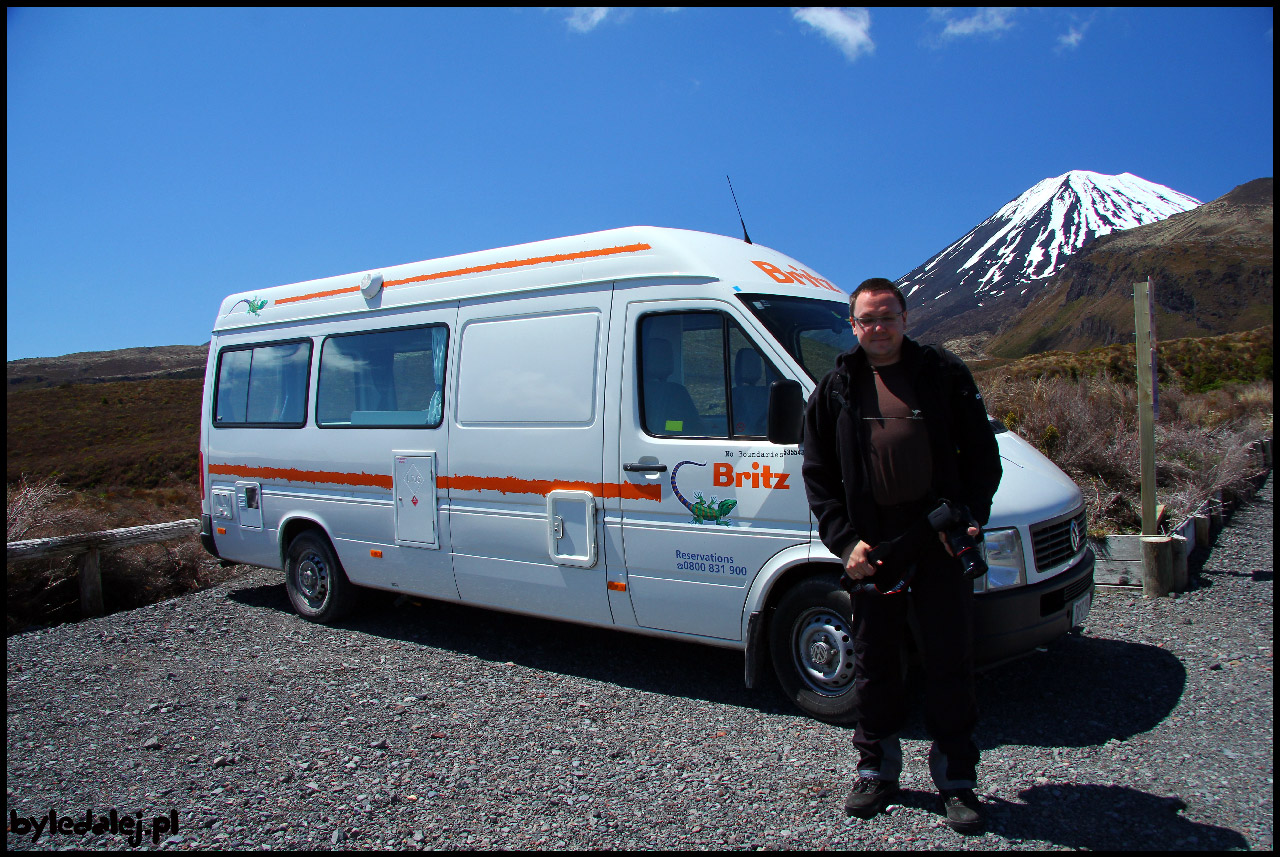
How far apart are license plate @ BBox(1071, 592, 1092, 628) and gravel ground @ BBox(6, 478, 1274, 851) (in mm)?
465

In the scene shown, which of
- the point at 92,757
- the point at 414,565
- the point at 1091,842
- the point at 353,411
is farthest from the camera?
the point at 353,411

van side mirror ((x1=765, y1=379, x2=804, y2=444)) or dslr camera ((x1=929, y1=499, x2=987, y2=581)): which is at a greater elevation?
van side mirror ((x1=765, y1=379, x2=804, y2=444))

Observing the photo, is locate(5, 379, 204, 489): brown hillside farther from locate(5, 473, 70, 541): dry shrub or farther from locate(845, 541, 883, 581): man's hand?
locate(845, 541, 883, 581): man's hand

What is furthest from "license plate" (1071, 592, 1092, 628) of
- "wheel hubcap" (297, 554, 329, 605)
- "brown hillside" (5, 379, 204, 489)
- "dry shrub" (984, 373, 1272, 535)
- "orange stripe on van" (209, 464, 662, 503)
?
"brown hillside" (5, 379, 204, 489)

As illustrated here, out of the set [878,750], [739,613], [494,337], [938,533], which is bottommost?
[878,750]

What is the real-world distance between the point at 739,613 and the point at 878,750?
1179 mm

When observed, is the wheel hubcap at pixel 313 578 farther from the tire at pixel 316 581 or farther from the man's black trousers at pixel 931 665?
the man's black trousers at pixel 931 665

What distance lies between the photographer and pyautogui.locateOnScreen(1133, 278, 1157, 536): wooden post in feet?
18.9

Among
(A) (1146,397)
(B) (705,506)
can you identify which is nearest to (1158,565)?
(A) (1146,397)

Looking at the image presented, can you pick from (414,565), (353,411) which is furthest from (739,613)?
(353,411)

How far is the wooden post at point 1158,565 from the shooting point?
5758 mm

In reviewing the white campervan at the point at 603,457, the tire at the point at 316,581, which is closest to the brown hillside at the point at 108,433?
the tire at the point at 316,581

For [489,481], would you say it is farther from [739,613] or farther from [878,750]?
[878,750]

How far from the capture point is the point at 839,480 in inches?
129
